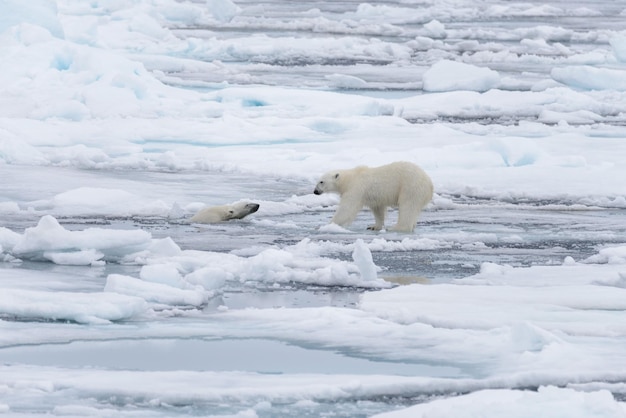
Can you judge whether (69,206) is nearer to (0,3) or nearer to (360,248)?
(360,248)

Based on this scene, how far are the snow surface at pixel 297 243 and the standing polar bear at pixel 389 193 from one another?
227 mm

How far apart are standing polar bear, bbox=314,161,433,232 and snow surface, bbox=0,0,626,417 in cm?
23

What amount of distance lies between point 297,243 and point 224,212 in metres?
1.02

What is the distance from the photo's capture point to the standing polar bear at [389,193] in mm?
7457

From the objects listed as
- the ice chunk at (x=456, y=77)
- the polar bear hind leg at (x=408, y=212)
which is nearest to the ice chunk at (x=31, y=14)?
the ice chunk at (x=456, y=77)

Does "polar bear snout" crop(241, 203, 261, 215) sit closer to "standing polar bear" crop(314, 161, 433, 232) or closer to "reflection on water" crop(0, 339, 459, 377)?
"standing polar bear" crop(314, 161, 433, 232)

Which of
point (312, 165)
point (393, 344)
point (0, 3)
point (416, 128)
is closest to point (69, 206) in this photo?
point (312, 165)

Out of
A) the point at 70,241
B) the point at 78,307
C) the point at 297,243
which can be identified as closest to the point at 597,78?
the point at 297,243

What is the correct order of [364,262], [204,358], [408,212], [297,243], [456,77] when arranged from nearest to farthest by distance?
[204,358] → [364,262] → [297,243] → [408,212] → [456,77]

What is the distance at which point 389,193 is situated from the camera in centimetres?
752

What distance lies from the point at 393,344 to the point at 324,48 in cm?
1840

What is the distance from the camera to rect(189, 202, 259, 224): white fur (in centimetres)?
780

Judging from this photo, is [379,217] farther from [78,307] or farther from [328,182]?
[78,307]

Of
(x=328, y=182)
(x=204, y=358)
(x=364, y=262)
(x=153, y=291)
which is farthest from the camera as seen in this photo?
(x=328, y=182)
